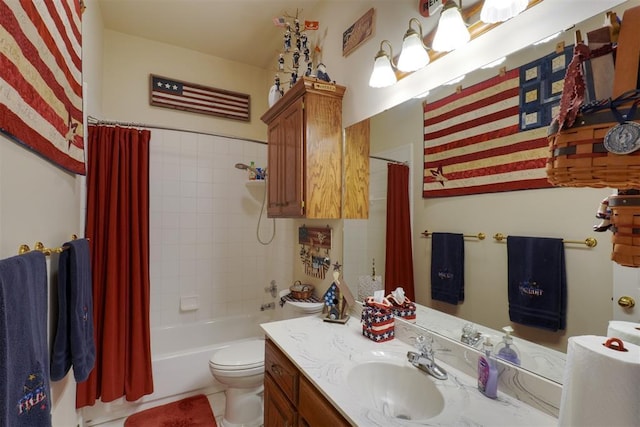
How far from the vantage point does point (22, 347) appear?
724mm

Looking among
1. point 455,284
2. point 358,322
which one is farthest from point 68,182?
point 455,284

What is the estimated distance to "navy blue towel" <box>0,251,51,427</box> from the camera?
63cm

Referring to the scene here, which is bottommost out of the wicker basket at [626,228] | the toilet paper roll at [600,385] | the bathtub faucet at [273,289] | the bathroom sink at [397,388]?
the bathtub faucet at [273,289]

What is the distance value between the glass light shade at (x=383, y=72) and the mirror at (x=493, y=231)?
0.44 ft

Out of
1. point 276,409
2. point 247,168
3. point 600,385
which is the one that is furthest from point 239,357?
point 600,385

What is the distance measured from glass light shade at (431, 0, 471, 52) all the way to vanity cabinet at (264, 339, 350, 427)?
4.43 feet

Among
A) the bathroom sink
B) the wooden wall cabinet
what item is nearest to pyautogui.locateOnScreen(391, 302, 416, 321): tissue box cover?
the bathroom sink

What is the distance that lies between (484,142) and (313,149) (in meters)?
0.92

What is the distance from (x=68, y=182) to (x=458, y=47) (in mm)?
1828

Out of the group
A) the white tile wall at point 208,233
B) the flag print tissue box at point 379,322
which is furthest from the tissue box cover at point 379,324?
the white tile wall at point 208,233

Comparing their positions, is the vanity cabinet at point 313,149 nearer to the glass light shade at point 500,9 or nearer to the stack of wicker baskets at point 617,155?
the glass light shade at point 500,9

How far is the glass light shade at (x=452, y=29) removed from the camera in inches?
42.7

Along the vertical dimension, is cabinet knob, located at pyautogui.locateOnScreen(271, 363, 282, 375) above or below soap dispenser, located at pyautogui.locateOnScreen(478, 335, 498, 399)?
below

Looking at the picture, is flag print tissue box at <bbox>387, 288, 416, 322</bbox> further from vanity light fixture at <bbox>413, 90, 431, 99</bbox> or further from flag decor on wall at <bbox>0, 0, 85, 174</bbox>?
flag decor on wall at <bbox>0, 0, 85, 174</bbox>
